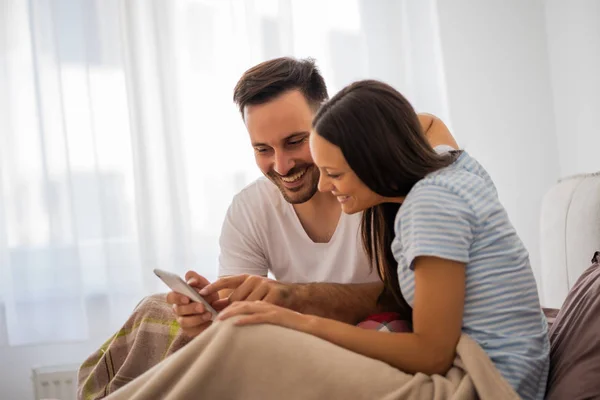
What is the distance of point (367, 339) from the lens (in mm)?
1321

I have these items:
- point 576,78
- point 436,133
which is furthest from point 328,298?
point 576,78

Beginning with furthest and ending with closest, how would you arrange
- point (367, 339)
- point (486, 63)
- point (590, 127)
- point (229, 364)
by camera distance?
point (486, 63) < point (590, 127) < point (367, 339) < point (229, 364)

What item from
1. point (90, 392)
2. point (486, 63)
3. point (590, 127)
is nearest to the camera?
point (90, 392)

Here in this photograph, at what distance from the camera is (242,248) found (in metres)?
2.15

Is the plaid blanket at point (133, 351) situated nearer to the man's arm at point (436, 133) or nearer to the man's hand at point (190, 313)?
the man's hand at point (190, 313)

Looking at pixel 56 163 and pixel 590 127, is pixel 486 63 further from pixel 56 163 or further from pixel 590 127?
pixel 56 163

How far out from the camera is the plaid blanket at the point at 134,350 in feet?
5.85

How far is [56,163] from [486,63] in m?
1.87

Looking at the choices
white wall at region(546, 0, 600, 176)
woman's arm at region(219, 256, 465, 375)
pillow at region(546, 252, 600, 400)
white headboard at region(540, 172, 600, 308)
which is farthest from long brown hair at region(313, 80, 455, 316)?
white wall at region(546, 0, 600, 176)

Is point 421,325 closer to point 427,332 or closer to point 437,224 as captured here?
point 427,332

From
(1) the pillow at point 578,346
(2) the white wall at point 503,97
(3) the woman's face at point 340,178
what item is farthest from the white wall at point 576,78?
(3) the woman's face at point 340,178

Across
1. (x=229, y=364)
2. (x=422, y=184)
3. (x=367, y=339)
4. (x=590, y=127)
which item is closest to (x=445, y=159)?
(x=422, y=184)

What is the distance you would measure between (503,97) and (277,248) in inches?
67.7

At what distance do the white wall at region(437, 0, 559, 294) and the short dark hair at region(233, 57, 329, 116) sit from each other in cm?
144
